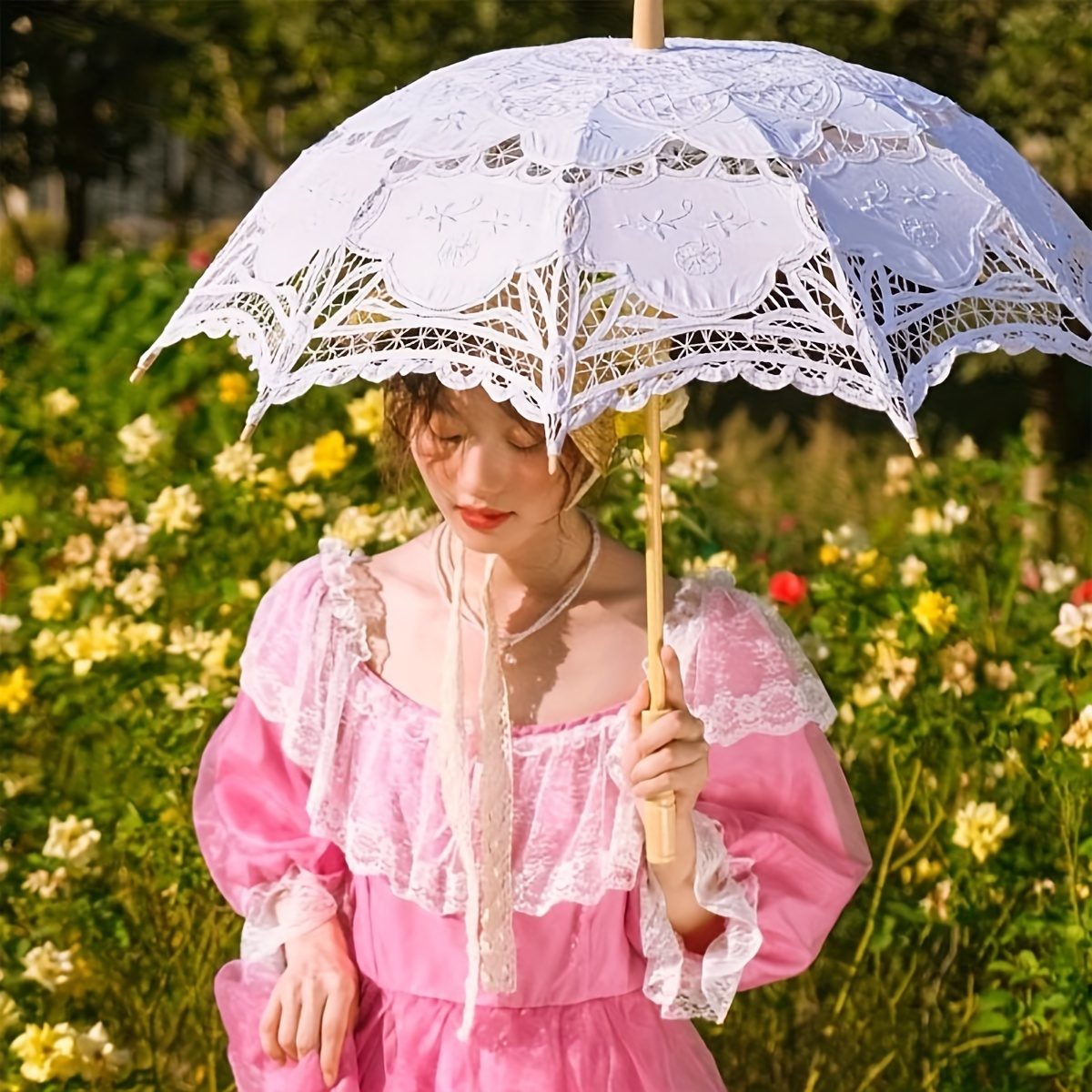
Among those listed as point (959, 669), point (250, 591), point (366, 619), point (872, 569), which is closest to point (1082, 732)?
point (959, 669)

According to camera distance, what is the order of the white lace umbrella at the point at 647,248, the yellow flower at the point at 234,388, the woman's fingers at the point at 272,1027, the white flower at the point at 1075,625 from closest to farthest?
the white lace umbrella at the point at 647,248 → the woman's fingers at the point at 272,1027 → the white flower at the point at 1075,625 → the yellow flower at the point at 234,388

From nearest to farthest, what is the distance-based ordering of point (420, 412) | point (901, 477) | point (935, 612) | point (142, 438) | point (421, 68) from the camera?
point (420, 412), point (935, 612), point (142, 438), point (901, 477), point (421, 68)

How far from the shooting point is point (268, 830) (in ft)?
7.36

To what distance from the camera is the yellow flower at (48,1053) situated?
2566 millimetres

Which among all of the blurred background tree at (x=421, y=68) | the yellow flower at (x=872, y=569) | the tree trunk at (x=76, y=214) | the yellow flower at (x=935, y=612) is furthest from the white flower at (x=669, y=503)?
the tree trunk at (x=76, y=214)

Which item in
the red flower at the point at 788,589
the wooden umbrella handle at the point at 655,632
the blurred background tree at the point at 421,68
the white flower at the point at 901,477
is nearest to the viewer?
the wooden umbrella handle at the point at 655,632

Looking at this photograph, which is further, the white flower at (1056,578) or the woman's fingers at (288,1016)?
the white flower at (1056,578)

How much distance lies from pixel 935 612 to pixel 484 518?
4.00 ft

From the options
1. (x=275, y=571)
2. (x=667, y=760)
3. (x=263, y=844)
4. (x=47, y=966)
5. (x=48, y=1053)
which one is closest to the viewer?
(x=667, y=760)

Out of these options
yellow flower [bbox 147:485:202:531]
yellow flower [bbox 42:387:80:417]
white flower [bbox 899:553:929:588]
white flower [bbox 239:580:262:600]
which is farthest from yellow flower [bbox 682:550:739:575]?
yellow flower [bbox 42:387:80:417]

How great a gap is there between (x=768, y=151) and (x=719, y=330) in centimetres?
19

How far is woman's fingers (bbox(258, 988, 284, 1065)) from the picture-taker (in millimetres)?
2115

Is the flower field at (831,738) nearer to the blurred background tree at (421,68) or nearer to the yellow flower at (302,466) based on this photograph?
the yellow flower at (302,466)

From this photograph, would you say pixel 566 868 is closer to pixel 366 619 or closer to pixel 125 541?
pixel 366 619
